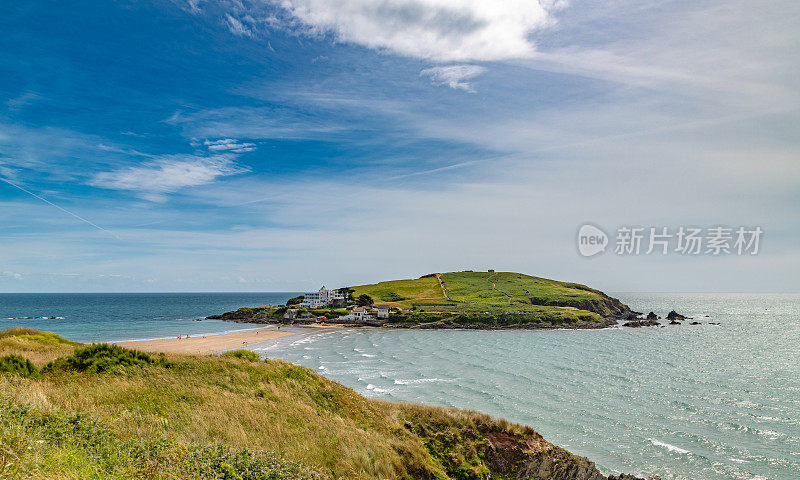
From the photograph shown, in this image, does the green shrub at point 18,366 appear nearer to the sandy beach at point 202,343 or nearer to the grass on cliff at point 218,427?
the grass on cliff at point 218,427

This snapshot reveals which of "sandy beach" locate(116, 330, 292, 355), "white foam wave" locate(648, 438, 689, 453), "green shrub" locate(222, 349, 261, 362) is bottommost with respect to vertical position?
"sandy beach" locate(116, 330, 292, 355)

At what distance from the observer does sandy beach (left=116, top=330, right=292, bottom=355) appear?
67.2 metres

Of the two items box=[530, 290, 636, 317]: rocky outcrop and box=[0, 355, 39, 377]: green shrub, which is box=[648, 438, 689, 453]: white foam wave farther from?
box=[530, 290, 636, 317]: rocky outcrop

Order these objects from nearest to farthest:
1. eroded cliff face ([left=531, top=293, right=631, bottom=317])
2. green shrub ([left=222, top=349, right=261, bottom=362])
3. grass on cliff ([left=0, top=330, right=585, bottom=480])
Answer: grass on cliff ([left=0, top=330, right=585, bottom=480]) < green shrub ([left=222, top=349, right=261, bottom=362]) < eroded cliff face ([left=531, top=293, right=631, bottom=317])

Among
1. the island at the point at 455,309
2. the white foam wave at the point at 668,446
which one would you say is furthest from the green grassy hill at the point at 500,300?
the white foam wave at the point at 668,446

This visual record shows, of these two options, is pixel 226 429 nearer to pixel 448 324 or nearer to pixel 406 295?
pixel 448 324

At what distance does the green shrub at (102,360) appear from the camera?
18.0m

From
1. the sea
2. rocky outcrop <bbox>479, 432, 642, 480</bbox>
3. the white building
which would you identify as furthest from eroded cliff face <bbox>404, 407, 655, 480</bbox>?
the white building

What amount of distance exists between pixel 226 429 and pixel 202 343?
2950 inches

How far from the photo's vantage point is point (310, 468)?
1079 centimetres

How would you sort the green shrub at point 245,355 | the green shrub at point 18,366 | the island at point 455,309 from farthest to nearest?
the island at point 455,309 → the green shrub at point 245,355 → the green shrub at point 18,366

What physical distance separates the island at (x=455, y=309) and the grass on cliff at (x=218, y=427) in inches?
4068

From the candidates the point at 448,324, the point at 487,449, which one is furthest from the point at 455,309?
the point at 487,449

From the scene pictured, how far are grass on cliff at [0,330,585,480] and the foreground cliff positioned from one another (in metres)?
0.04
